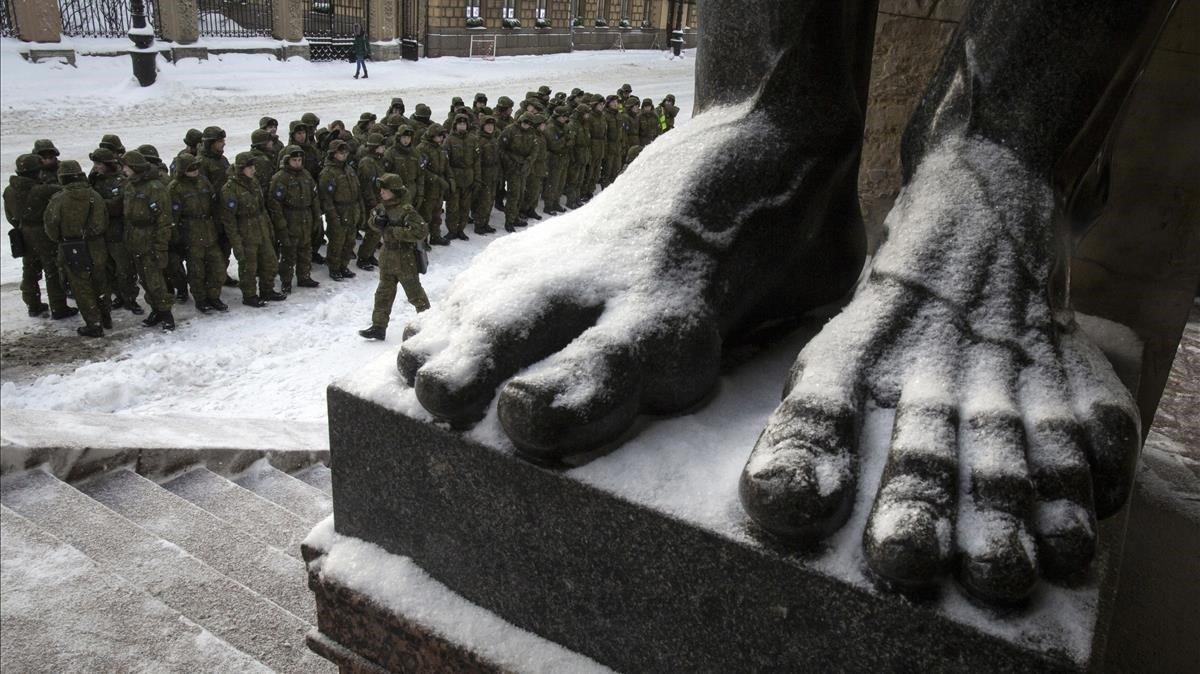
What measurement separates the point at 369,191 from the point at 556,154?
4.07 m

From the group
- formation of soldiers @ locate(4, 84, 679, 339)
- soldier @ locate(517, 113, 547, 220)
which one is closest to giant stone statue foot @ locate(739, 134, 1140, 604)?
formation of soldiers @ locate(4, 84, 679, 339)

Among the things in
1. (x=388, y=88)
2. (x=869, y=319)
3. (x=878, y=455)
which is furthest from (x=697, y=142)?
(x=388, y=88)

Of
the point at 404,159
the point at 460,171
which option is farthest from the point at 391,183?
the point at 460,171

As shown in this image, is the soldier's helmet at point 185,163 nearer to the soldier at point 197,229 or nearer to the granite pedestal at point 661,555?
the soldier at point 197,229

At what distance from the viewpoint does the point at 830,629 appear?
124cm

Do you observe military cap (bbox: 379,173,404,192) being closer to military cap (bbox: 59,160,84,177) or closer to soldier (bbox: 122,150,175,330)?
soldier (bbox: 122,150,175,330)

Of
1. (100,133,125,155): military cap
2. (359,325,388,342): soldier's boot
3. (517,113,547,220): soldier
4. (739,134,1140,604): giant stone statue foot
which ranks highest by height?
(739,134,1140,604): giant stone statue foot

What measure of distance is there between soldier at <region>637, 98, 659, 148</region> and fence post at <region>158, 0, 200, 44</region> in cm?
930

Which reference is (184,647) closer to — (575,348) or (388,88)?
(575,348)

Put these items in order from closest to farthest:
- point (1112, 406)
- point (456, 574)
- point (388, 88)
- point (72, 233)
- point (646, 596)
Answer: point (1112, 406)
point (646, 596)
point (456, 574)
point (72, 233)
point (388, 88)

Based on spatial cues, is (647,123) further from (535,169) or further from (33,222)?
(33,222)

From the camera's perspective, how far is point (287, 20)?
66.5 ft

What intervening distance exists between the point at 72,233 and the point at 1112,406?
321 inches

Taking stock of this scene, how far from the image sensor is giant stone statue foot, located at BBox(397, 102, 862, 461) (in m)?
1.40
